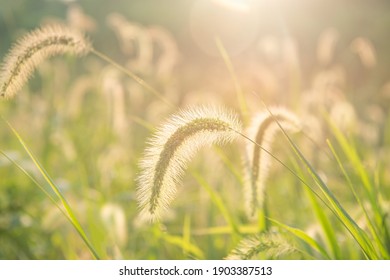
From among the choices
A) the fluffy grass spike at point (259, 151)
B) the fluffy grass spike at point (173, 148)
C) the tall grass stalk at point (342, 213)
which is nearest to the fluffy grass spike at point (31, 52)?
the fluffy grass spike at point (173, 148)

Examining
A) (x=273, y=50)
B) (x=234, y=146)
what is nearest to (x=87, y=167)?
(x=234, y=146)

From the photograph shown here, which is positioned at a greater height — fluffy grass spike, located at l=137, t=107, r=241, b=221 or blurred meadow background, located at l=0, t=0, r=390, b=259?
blurred meadow background, located at l=0, t=0, r=390, b=259

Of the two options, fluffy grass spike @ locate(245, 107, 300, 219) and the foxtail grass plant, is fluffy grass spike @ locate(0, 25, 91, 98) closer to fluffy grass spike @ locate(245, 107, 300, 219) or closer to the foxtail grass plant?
fluffy grass spike @ locate(245, 107, 300, 219)

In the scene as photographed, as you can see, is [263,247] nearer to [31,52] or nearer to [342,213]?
[342,213]

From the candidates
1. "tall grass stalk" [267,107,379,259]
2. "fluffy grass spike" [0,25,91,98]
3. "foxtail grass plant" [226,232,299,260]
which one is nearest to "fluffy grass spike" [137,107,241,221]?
"tall grass stalk" [267,107,379,259]

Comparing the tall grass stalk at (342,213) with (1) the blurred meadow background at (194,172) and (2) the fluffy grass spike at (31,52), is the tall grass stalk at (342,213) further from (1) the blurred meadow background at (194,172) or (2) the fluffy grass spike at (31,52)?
(2) the fluffy grass spike at (31,52)

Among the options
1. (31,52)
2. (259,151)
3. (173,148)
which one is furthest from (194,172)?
(173,148)
